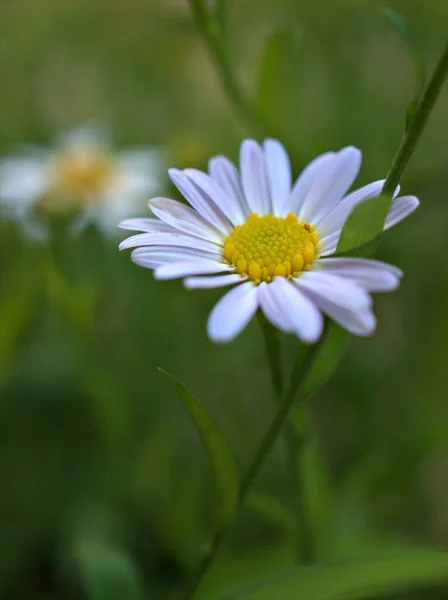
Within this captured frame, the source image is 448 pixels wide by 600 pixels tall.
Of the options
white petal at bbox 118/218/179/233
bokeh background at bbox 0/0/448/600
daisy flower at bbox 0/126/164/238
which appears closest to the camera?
white petal at bbox 118/218/179/233

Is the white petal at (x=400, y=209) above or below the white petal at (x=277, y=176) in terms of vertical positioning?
below

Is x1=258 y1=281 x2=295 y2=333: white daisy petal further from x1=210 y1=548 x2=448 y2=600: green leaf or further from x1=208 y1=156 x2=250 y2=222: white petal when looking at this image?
x1=210 y1=548 x2=448 y2=600: green leaf

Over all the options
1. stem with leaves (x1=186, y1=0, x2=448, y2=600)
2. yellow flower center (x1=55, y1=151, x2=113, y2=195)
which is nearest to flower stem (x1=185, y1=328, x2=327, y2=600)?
stem with leaves (x1=186, y1=0, x2=448, y2=600)

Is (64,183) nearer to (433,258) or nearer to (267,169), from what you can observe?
(433,258)

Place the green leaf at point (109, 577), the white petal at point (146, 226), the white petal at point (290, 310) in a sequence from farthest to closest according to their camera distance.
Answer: the green leaf at point (109, 577)
the white petal at point (146, 226)
the white petal at point (290, 310)

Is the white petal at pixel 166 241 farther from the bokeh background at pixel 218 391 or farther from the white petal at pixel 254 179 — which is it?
the bokeh background at pixel 218 391

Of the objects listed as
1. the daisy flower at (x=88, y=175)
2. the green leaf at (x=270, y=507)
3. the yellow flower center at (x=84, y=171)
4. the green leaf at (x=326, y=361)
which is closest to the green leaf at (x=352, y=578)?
the green leaf at (x=270, y=507)

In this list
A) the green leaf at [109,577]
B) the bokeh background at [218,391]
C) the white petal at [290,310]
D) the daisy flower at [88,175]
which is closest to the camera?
the white petal at [290,310]
